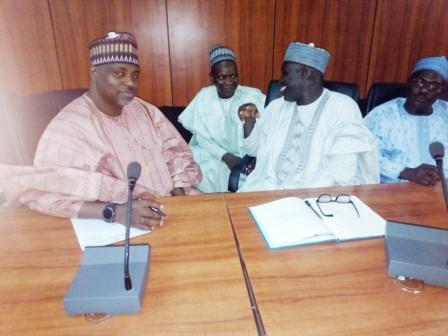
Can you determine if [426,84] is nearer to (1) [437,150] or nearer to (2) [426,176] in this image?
(2) [426,176]

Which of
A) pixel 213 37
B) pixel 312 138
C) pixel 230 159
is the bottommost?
pixel 230 159

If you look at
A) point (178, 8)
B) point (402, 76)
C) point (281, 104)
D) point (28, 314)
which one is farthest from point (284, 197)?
point (402, 76)

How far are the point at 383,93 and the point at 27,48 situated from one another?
3121 millimetres

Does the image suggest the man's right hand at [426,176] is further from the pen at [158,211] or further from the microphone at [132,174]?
the microphone at [132,174]

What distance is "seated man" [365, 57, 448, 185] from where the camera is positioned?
6.75 feet

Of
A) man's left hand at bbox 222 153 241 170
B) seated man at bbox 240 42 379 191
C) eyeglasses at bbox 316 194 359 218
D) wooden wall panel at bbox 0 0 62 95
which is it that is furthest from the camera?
wooden wall panel at bbox 0 0 62 95

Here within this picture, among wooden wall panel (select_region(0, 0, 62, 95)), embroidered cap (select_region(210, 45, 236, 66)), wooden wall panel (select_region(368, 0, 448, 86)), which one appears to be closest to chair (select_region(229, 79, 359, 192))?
embroidered cap (select_region(210, 45, 236, 66))

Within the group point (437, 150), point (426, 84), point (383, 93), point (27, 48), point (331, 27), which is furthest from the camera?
point (331, 27)

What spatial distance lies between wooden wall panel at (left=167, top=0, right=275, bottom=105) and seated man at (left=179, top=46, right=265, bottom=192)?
21.8 inches

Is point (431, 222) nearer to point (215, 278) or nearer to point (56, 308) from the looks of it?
point (215, 278)

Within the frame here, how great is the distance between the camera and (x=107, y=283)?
0.89 m

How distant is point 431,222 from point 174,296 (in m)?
1.00

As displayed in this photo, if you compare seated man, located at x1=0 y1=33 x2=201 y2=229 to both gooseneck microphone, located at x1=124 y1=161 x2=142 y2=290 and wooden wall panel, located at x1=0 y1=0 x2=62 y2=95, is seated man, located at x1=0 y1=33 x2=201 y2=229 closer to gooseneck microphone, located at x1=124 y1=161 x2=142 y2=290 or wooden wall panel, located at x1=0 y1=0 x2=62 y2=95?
gooseneck microphone, located at x1=124 y1=161 x2=142 y2=290

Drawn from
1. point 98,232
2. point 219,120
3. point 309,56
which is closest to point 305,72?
point 309,56
